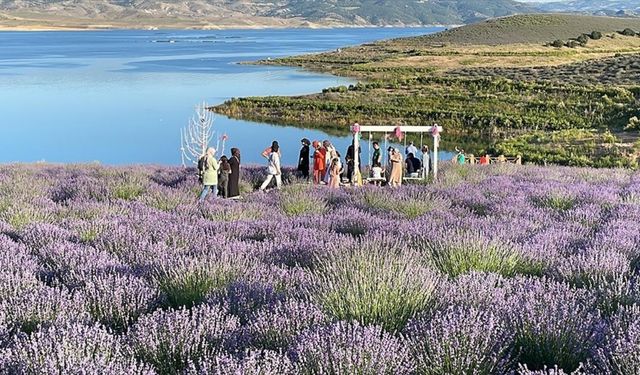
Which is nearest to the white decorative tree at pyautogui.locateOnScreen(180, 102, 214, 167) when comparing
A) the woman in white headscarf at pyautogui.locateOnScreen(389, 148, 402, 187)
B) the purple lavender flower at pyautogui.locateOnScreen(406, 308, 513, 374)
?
the woman in white headscarf at pyautogui.locateOnScreen(389, 148, 402, 187)

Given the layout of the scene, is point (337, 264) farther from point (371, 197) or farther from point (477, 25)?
point (477, 25)

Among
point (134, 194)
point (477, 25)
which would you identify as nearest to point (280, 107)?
point (134, 194)

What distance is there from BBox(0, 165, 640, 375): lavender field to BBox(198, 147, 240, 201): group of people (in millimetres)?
3870

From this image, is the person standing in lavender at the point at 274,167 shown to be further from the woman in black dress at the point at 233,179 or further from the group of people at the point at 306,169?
the woman in black dress at the point at 233,179

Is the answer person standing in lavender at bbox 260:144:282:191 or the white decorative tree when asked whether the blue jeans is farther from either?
the white decorative tree

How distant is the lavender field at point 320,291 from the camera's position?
11.9 ft

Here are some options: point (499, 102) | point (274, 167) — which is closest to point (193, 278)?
point (274, 167)

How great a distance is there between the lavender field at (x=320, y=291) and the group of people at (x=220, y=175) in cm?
387

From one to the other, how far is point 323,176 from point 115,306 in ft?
40.7

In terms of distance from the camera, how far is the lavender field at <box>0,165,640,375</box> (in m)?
3.63

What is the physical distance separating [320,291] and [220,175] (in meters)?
9.76

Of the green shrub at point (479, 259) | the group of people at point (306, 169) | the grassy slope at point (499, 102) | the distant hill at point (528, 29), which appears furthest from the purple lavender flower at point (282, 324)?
the distant hill at point (528, 29)

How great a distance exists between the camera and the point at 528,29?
127 m

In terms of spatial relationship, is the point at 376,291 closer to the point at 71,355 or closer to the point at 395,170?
the point at 71,355
